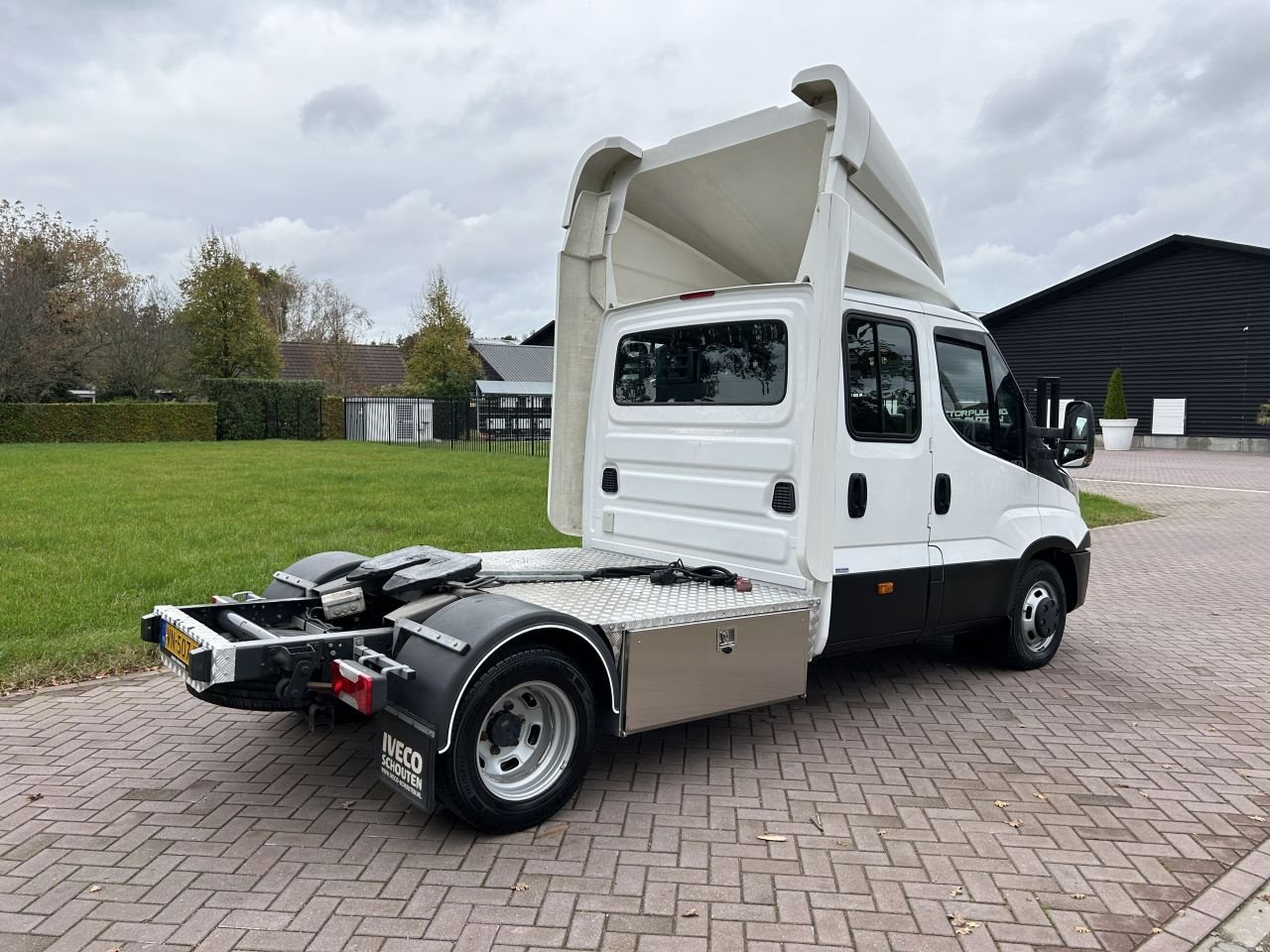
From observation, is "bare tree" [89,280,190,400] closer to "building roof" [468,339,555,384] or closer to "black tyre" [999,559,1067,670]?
"building roof" [468,339,555,384]

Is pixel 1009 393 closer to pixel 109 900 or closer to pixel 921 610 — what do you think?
pixel 921 610

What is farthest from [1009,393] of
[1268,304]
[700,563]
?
[1268,304]

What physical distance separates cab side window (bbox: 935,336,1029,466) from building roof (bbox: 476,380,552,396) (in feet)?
118

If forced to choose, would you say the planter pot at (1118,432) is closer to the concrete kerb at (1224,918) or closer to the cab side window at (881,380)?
the cab side window at (881,380)

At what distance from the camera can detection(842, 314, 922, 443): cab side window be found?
470 cm

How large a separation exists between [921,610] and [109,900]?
403cm

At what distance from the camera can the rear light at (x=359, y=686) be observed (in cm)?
328

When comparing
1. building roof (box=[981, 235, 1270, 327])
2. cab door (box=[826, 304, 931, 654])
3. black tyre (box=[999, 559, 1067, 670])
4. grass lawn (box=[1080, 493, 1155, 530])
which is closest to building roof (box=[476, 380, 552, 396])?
building roof (box=[981, 235, 1270, 327])

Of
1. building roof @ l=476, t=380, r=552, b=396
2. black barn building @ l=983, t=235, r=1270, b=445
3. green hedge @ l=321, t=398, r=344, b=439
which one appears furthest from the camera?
building roof @ l=476, t=380, r=552, b=396

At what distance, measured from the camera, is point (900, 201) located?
5.00m

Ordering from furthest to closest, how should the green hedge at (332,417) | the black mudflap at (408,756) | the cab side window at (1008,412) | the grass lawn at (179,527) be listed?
the green hedge at (332,417) → the grass lawn at (179,527) → the cab side window at (1008,412) → the black mudflap at (408,756)

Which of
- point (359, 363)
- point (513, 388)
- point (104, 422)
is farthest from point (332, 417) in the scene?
point (359, 363)

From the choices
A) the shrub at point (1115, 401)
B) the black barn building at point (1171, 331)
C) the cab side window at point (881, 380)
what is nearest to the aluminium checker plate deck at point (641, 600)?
the cab side window at point (881, 380)

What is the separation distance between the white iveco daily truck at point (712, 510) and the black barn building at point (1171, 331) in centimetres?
2754
